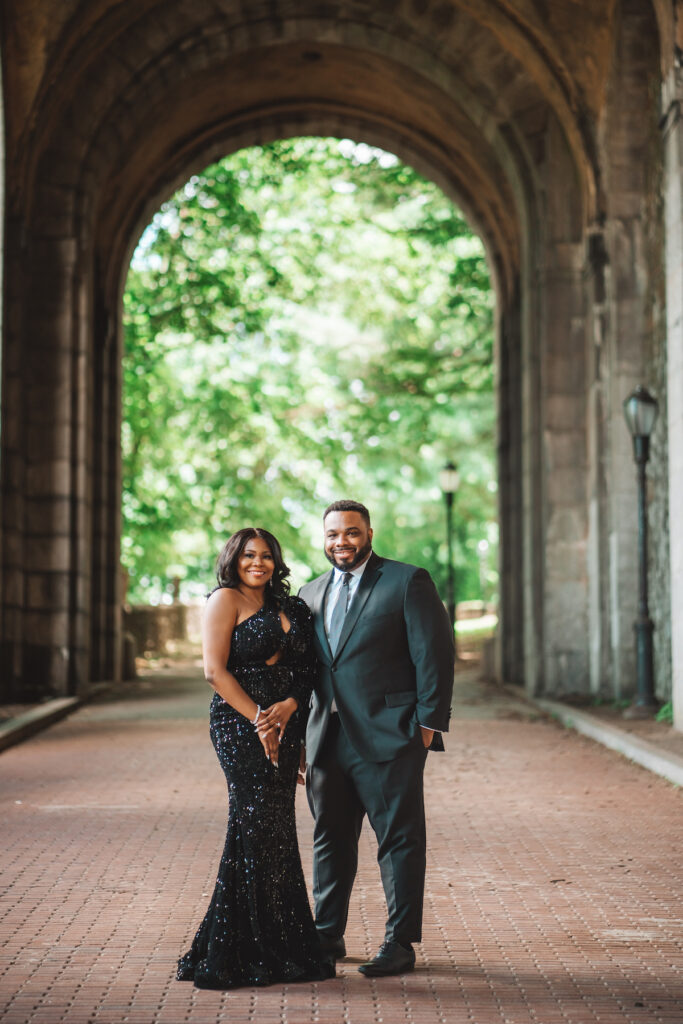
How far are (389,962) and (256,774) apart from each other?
793 mm

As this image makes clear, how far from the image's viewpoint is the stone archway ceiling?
623 inches

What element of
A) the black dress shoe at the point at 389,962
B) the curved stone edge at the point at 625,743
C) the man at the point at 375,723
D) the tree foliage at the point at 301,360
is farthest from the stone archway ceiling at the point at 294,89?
the black dress shoe at the point at 389,962

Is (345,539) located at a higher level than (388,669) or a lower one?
higher

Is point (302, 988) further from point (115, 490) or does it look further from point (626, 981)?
point (115, 490)

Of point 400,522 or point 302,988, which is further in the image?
point 400,522

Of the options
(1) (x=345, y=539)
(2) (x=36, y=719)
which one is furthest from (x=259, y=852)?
(2) (x=36, y=719)

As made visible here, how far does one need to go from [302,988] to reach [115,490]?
54.7 ft

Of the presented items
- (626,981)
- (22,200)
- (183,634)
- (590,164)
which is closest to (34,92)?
(22,200)

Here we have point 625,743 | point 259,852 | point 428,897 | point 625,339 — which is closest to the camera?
point 259,852

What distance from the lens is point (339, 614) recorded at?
15.6ft

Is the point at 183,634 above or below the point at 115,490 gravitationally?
below

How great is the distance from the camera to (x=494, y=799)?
27.8ft

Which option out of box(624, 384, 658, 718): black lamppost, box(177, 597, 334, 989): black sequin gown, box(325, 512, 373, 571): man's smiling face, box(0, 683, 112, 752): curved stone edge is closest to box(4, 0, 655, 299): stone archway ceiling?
box(624, 384, 658, 718): black lamppost

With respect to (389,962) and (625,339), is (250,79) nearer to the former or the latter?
(625,339)
